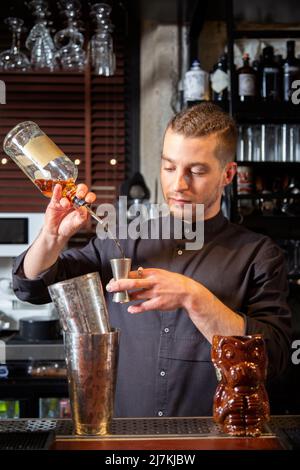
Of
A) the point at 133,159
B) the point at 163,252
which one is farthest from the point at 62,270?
the point at 133,159

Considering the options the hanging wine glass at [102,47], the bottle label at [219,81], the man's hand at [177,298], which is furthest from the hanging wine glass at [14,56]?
the man's hand at [177,298]

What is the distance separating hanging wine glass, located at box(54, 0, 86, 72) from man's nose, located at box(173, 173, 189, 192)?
5.97 ft

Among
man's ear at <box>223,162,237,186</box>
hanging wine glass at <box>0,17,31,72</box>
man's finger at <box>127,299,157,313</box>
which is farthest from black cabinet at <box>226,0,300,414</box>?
man's finger at <box>127,299,157,313</box>

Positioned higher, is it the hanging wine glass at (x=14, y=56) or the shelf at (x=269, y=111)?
the hanging wine glass at (x=14, y=56)

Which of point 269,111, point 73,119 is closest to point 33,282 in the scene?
point 269,111

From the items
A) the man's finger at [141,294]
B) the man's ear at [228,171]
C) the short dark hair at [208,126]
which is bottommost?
the man's finger at [141,294]

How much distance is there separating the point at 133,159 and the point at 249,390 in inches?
110

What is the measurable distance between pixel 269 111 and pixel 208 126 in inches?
63.3

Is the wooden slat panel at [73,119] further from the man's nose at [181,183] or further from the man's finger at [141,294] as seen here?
the man's finger at [141,294]

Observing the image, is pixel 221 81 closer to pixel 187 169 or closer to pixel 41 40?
pixel 41 40

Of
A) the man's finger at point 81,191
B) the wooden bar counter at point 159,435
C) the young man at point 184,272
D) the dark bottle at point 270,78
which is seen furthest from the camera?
the dark bottle at point 270,78

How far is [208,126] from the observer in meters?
1.74

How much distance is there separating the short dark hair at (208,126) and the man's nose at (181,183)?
10cm

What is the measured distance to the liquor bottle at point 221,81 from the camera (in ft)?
11.0
